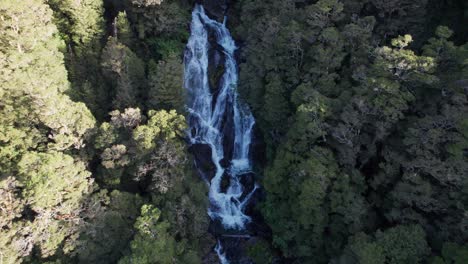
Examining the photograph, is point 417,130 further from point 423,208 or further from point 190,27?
point 190,27

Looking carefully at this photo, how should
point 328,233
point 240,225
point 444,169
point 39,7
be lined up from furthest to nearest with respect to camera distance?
point 240,225
point 328,233
point 39,7
point 444,169

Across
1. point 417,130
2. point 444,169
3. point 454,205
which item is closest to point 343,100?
point 417,130

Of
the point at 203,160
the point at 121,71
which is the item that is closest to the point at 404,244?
the point at 203,160

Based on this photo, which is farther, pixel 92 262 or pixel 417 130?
pixel 92 262

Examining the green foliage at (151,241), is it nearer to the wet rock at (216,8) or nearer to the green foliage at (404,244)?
the green foliage at (404,244)

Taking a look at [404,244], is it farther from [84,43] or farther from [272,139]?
[84,43]

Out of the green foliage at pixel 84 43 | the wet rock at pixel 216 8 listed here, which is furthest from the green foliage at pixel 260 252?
the wet rock at pixel 216 8
